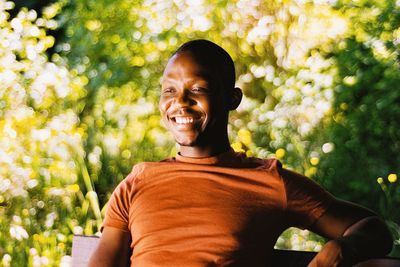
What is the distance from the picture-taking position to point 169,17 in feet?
14.3

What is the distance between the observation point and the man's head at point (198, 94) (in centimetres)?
188

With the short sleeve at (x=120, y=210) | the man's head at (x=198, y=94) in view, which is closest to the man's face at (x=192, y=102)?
the man's head at (x=198, y=94)

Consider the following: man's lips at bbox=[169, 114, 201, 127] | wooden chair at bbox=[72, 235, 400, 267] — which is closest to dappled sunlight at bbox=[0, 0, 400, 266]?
wooden chair at bbox=[72, 235, 400, 267]

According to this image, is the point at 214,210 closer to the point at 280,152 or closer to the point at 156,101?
the point at 280,152

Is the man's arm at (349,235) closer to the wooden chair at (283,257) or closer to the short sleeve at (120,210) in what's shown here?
the wooden chair at (283,257)

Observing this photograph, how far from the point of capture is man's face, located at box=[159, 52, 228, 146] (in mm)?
1883

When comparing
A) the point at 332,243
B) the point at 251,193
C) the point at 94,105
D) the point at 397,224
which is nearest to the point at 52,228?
the point at 94,105

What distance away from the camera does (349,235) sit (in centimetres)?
169

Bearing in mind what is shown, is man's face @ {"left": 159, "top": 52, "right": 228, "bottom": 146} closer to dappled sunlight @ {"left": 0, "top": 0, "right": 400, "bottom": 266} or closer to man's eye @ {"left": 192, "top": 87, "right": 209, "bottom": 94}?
man's eye @ {"left": 192, "top": 87, "right": 209, "bottom": 94}

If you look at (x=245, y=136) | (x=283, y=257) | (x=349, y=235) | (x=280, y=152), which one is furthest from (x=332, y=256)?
(x=245, y=136)

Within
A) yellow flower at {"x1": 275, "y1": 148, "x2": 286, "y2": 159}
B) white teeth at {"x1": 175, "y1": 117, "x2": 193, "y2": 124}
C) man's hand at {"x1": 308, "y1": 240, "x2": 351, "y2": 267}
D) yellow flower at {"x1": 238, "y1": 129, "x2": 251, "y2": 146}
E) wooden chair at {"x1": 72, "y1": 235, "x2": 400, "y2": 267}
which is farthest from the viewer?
yellow flower at {"x1": 238, "y1": 129, "x2": 251, "y2": 146}

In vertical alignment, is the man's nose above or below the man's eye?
below

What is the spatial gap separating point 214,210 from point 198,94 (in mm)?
331

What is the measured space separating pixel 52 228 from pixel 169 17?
157 cm
